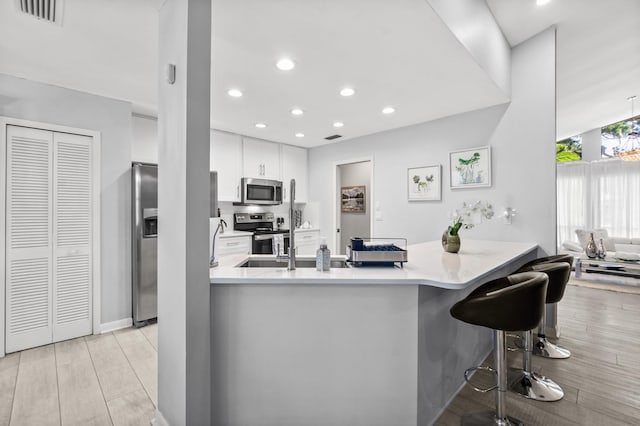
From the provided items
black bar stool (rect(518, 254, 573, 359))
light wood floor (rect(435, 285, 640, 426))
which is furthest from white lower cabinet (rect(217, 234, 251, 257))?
black bar stool (rect(518, 254, 573, 359))

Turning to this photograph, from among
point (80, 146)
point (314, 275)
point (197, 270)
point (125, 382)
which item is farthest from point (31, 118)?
point (314, 275)

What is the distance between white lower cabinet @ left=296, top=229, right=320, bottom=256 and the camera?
5008 millimetres

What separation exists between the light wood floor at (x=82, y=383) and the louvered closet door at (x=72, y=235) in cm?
24

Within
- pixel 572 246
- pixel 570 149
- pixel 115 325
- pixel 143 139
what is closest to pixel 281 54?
pixel 143 139

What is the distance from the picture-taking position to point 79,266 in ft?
9.64

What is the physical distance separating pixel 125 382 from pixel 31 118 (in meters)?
2.41

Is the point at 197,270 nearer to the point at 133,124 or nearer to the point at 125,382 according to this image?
the point at 125,382

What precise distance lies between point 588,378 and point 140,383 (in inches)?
125

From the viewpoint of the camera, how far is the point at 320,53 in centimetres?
224

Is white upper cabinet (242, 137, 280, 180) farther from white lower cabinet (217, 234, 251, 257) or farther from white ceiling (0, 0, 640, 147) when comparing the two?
white lower cabinet (217, 234, 251, 257)

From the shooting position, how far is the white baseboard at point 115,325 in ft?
10.00

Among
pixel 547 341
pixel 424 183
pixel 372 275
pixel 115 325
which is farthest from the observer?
pixel 424 183

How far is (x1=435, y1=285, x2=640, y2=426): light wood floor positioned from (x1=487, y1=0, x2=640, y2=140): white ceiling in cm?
295

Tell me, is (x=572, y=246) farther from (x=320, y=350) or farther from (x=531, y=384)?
(x=320, y=350)
